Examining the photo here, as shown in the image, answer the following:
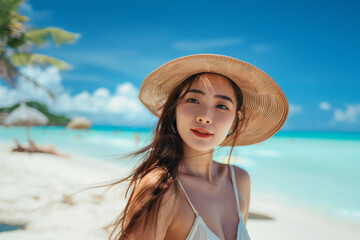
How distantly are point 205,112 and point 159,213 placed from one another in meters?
0.53

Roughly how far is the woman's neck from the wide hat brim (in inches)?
13.1

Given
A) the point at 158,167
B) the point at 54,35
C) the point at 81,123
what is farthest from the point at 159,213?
the point at 81,123

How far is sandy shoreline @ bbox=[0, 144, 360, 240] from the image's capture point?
3.20m

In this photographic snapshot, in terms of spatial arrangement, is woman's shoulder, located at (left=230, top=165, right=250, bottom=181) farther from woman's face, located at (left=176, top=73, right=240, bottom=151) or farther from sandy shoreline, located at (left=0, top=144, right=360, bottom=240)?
sandy shoreline, located at (left=0, top=144, right=360, bottom=240)

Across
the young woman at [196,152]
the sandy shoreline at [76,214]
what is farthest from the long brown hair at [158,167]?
the sandy shoreline at [76,214]

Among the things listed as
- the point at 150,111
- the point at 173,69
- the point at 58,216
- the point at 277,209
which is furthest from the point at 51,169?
the point at 173,69

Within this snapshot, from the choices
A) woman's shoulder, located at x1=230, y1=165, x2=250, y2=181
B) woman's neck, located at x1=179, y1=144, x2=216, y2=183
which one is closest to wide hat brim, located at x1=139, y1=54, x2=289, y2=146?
woman's shoulder, located at x1=230, y1=165, x2=250, y2=181

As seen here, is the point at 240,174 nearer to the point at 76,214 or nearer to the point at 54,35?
the point at 76,214

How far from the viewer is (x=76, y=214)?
12.1ft

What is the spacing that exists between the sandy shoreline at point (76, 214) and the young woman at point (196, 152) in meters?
1.09

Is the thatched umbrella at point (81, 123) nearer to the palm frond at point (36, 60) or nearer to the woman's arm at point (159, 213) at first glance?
the palm frond at point (36, 60)

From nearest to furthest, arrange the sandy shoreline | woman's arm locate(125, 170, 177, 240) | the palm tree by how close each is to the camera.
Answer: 1. woman's arm locate(125, 170, 177, 240)
2. the sandy shoreline
3. the palm tree

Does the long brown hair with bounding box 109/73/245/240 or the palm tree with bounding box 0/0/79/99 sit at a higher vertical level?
the palm tree with bounding box 0/0/79/99

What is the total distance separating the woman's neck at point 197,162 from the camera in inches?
61.4
